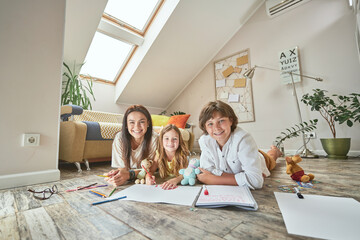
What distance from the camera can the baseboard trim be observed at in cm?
101

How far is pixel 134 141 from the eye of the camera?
1.24 meters

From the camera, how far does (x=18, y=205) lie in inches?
28.8

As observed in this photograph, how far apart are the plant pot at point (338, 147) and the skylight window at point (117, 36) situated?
10.00 ft

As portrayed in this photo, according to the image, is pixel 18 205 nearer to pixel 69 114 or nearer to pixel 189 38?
pixel 69 114

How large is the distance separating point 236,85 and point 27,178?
300 cm

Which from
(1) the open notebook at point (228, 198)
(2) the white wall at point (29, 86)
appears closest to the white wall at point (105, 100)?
(2) the white wall at point (29, 86)

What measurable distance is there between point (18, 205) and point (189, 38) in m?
2.95

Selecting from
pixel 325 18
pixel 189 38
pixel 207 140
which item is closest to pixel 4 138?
pixel 207 140

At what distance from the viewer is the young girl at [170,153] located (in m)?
1.10

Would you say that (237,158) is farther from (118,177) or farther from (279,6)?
(279,6)

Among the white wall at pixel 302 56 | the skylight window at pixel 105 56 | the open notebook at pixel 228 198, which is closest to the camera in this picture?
the open notebook at pixel 228 198

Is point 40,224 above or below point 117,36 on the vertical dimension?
below

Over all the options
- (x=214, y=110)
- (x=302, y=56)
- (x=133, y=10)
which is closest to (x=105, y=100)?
(x=133, y=10)

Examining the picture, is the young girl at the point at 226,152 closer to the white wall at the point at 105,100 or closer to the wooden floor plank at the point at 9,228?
the wooden floor plank at the point at 9,228
